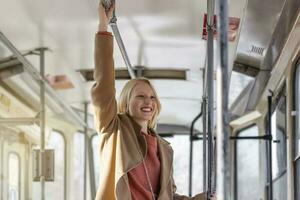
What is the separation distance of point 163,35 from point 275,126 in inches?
57.9

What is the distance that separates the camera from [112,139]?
2.55 m

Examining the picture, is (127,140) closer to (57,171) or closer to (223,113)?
(223,113)

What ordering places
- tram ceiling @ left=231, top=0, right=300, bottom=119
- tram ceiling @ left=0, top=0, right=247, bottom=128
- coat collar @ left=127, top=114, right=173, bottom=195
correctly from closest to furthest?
1. coat collar @ left=127, top=114, right=173, bottom=195
2. tram ceiling @ left=231, top=0, right=300, bottom=119
3. tram ceiling @ left=0, top=0, right=247, bottom=128

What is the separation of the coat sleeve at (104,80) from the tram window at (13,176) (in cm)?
457

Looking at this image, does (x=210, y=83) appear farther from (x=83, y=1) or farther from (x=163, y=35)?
(x=163, y=35)

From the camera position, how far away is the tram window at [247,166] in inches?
291

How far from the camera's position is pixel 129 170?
2.49 m

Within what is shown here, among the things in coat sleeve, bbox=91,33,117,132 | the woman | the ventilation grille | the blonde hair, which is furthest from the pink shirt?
the ventilation grille

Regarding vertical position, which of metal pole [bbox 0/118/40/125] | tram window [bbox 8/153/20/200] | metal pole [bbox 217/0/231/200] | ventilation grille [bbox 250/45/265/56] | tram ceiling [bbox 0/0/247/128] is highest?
tram ceiling [bbox 0/0/247/128]

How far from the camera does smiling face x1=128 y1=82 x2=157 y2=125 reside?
2635mm

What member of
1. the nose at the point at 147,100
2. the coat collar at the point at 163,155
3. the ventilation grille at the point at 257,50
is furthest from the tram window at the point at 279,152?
the nose at the point at 147,100

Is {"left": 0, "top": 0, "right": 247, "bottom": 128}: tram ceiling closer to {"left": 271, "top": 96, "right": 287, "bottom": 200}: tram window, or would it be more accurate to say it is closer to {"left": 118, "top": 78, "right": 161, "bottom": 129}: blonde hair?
{"left": 271, "top": 96, "right": 287, "bottom": 200}: tram window

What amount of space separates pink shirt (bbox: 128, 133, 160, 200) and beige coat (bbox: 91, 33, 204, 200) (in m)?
0.03

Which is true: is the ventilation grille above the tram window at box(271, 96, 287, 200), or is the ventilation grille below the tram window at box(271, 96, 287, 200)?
above
